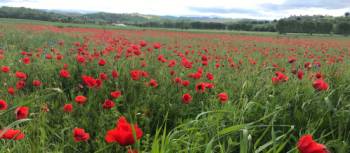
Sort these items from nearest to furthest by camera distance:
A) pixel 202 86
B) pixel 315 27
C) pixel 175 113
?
pixel 202 86 → pixel 175 113 → pixel 315 27

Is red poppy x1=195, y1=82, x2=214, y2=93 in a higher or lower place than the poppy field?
higher

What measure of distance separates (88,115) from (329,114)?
184 centimetres

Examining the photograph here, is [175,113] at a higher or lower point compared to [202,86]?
lower

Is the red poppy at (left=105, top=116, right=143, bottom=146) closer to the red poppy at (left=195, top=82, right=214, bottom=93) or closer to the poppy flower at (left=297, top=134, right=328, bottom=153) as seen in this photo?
the poppy flower at (left=297, top=134, right=328, bottom=153)

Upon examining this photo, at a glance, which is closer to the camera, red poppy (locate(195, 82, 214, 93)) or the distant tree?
red poppy (locate(195, 82, 214, 93))

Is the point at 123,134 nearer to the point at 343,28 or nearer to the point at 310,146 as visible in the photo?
the point at 310,146

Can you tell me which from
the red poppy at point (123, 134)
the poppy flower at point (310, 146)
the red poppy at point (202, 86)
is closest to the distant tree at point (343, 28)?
the red poppy at point (202, 86)

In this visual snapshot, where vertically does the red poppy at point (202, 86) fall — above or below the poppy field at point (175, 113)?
above

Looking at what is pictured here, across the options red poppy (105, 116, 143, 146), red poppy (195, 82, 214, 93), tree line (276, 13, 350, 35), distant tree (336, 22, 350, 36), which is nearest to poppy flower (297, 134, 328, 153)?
red poppy (105, 116, 143, 146)

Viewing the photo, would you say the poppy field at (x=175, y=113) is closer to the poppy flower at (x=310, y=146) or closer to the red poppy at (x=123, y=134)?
the red poppy at (x=123, y=134)

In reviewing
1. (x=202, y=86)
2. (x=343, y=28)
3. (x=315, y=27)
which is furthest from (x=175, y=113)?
(x=343, y=28)

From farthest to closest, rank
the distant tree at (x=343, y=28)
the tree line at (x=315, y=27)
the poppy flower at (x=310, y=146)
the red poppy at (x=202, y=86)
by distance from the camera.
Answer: the tree line at (x=315, y=27) < the distant tree at (x=343, y=28) < the red poppy at (x=202, y=86) < the poppy flower at (x=310, y=146)

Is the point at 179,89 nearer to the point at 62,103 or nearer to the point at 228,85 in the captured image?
the point at 228,85

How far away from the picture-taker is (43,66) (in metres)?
4.09
